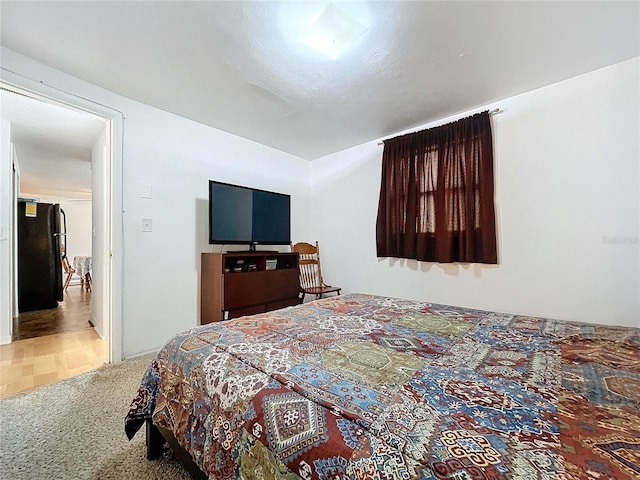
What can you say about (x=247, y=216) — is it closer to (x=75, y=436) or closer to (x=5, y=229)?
(x=75, y=436)

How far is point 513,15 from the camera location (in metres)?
1.56

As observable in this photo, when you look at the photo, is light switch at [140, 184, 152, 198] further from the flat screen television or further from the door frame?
the flat screen television

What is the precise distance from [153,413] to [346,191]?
308cm

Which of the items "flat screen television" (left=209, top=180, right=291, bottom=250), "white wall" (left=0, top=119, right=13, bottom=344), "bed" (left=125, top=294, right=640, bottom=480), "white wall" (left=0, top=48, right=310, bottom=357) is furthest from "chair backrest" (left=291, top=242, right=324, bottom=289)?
"white wall" (left=0, top=119, right=13, bottom=344)

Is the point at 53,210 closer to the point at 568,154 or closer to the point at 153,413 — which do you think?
the point at 153,413

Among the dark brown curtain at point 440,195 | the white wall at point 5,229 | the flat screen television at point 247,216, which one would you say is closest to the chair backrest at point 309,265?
the flat screen television at point 247,216

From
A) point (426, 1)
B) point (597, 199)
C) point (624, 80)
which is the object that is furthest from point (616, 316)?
point (426, 1)

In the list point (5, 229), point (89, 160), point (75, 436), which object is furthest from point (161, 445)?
point (89, 160)

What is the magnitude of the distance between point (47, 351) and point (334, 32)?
12.0 ft

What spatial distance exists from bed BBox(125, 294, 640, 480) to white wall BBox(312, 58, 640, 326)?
970mm

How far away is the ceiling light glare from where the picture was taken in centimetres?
152

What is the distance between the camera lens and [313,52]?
1835 mm

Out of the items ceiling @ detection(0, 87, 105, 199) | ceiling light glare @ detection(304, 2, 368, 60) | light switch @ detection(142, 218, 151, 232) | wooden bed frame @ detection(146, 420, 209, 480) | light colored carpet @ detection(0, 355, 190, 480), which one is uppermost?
ceiling @ detection(0, 87, 105, 199)

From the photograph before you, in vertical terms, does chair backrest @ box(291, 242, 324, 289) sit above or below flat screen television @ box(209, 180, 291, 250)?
below
